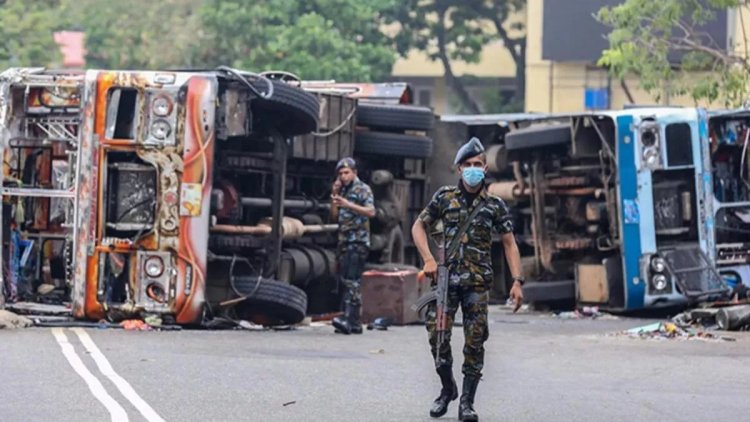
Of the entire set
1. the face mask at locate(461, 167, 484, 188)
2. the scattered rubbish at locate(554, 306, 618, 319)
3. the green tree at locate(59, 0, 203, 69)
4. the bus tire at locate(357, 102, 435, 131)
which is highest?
the green tree at locate(59, 0, 203, 69)

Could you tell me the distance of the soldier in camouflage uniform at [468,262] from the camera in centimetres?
970

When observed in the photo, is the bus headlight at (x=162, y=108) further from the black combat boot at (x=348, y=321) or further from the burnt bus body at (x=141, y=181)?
the black combat boot at (x=348, y=321)

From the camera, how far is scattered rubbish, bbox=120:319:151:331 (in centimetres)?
1467

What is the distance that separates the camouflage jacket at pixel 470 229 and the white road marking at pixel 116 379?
187cm

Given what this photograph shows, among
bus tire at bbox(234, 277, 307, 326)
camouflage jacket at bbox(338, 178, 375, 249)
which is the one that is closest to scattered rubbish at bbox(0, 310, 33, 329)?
bus tire at bbox(234, 277, 307, 326)

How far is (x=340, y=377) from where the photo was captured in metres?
11.6

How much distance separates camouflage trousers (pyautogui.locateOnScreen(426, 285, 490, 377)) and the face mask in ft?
1.95

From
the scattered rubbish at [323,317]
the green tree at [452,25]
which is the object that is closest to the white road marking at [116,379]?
the scattered rubbish at [323,317]

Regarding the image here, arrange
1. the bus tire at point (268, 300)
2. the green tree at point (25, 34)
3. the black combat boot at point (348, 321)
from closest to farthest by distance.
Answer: the bus tire at point (268, 300) < the black combat boot at point (348, 321) < the green tree at point (25, 34)

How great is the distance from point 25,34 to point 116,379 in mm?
33496

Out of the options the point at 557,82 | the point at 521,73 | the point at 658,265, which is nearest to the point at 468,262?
the point at 658,265

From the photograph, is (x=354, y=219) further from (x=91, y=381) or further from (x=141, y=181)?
(x=91, y=381)

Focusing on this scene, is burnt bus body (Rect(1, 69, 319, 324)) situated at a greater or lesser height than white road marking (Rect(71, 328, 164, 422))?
greater

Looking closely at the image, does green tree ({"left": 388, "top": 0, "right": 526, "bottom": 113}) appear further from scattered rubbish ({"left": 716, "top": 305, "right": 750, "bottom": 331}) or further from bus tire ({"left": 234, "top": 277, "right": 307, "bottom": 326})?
bus tire ({"left": 234, "top": 277, "right": 307, "bottom": 326})
